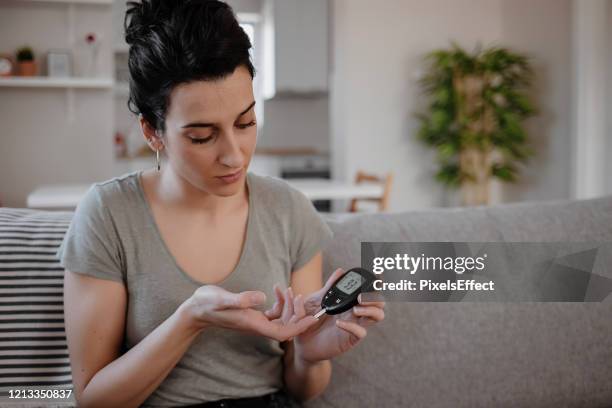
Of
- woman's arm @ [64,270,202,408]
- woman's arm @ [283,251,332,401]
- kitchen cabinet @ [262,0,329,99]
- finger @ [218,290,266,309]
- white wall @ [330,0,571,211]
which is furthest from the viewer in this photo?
kitchen cabinet @ [262,0,329,99]

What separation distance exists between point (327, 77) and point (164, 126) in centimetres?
430

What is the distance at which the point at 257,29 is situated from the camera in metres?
5.80

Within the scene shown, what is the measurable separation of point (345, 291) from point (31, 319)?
47cm

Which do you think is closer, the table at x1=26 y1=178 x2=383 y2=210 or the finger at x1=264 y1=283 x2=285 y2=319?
the finger at x1=264 y1=283 x2=285 y2=319

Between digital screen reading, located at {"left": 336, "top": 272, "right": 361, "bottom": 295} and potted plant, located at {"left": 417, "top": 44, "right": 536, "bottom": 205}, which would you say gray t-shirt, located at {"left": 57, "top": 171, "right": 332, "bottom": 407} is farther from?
potted plant, located at {"left": 417, "top": 44, "right": 536, "bottom": 205}

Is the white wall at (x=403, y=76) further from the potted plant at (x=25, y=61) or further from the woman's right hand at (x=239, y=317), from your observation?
the woman's right hand at (x=239, y=317)

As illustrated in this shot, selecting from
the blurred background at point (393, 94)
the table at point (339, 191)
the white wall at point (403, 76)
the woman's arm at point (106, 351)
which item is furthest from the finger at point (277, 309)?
the white wall at point (403, 76)

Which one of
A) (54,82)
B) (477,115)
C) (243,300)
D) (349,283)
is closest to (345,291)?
(349,283)

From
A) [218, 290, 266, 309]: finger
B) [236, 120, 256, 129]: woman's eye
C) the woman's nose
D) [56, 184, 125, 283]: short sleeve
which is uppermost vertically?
[236, 120, 256, 129]: woman's eye

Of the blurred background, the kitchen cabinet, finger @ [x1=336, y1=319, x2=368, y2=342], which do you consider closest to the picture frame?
the blurred background

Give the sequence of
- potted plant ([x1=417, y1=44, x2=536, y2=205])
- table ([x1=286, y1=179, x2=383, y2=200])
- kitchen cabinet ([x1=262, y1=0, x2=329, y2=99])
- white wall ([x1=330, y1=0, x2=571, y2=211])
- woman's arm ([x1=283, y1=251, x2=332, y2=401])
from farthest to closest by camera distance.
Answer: kitchen cabinet ([x1=262, y1=0, x2=329, y2=99])
white wall ([x1=330, y1=0, x2=571, y2=211])
potted plant ([x1=417, y1=44, x2=536, y2=205])
table ([x1=286, y1=179, x2=383, y2=200])
woman's arm ([x1=283, y1=251, x2=332, y2=401])

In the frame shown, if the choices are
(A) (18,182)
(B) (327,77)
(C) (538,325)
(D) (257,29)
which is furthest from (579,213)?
(D) (257,29)

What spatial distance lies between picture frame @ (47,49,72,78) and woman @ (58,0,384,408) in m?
3.00

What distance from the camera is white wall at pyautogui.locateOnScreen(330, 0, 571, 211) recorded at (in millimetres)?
4535
